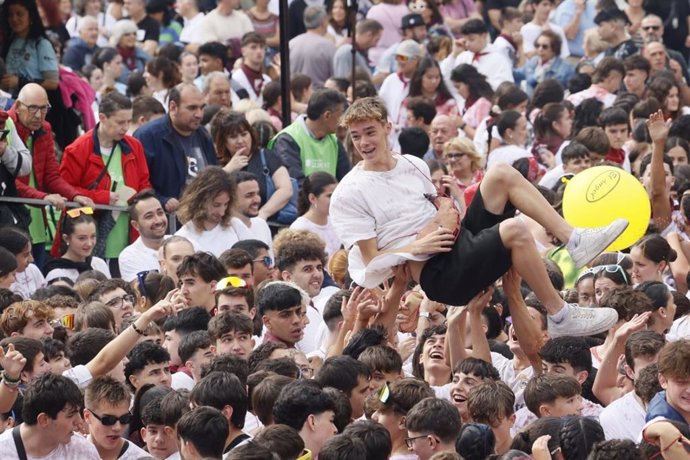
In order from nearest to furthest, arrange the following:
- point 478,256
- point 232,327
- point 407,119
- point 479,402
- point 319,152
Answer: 1. point 479,402
2. point 478,256
3. point 232,327
4. point 319,152
5. point 407,119

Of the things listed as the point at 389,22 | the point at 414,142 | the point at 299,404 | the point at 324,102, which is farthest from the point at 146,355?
the point at 389,22

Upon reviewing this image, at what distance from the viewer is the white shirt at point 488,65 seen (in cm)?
1769

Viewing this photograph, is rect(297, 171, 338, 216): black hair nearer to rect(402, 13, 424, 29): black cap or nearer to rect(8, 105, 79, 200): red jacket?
rect(8, 105, 79, 200): red jacket

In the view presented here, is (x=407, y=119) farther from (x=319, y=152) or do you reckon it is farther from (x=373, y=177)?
(x=373, y=177)

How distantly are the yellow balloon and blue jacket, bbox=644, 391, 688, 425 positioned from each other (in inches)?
88.5

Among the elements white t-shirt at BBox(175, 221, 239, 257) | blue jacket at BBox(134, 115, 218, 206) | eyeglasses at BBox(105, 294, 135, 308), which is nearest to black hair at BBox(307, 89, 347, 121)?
blue jacket at BBox(134, 115, 218, 206)

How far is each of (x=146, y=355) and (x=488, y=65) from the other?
9.64 meters

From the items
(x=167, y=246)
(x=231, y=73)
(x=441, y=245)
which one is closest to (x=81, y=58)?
(x=231, y=73)

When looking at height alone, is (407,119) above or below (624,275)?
below

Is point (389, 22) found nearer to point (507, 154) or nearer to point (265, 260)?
point (507, 154)

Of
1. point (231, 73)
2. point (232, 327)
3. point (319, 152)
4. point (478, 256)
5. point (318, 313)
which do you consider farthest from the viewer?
point (231, 73)

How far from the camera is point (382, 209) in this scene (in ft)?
28.9

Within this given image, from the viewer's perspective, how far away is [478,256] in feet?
28.0

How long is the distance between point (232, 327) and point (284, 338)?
2.33 feet
